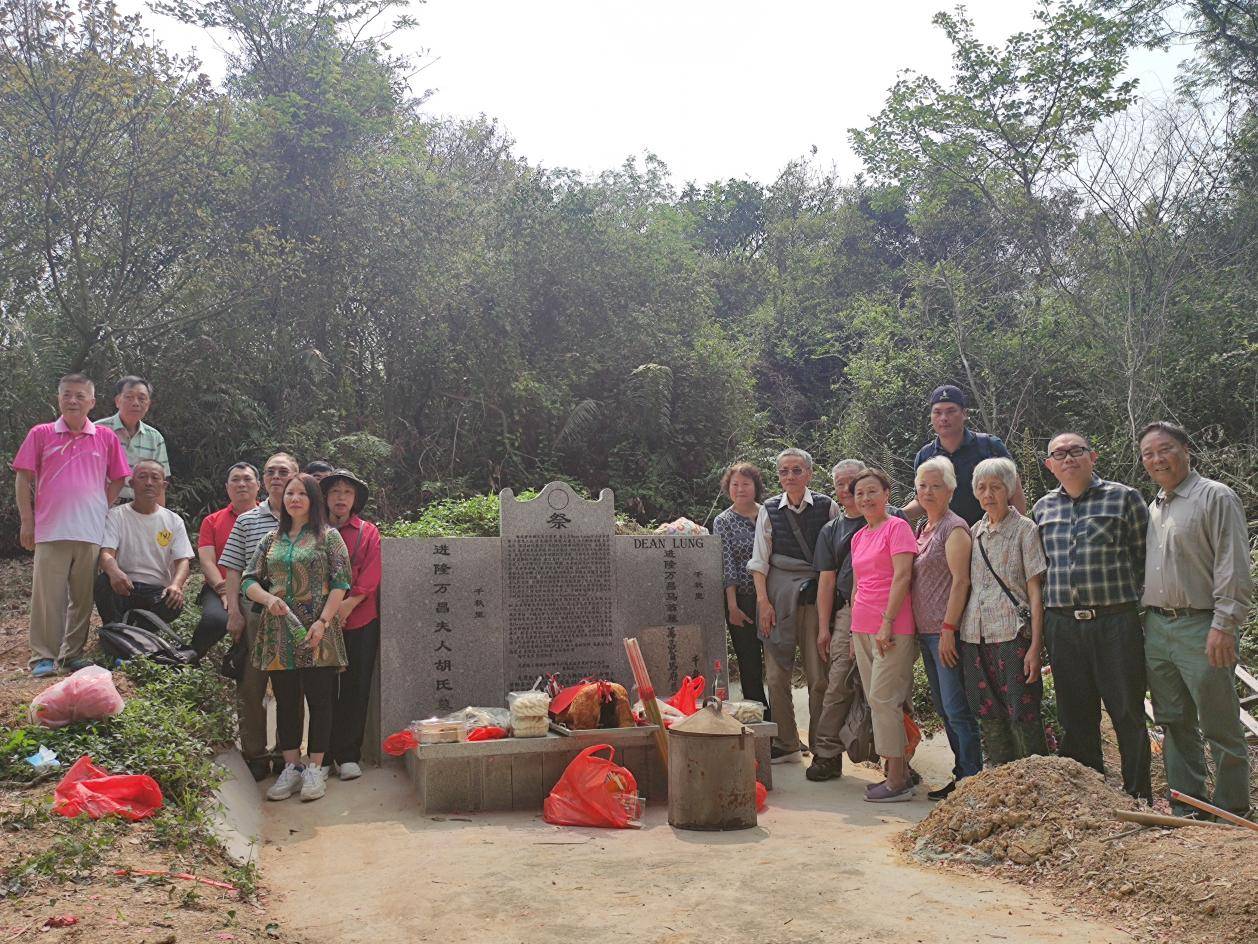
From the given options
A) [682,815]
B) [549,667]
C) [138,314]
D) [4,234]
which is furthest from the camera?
[138,314]

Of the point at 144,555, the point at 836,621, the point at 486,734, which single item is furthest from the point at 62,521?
the point at 836,621

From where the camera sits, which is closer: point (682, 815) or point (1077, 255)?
point (682, 815)

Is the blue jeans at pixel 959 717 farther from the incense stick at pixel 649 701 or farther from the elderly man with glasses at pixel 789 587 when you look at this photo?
the incense stick at pixel 649 701

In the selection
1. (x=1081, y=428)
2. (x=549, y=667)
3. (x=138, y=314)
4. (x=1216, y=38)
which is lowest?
(x=549, y=667)

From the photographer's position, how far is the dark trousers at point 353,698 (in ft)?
19.3

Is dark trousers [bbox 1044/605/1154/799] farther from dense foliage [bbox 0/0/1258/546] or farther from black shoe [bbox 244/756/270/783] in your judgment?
dense foliage [bbox 0/0/1258/546]

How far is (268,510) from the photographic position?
595 centimetres

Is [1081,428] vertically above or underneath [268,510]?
above

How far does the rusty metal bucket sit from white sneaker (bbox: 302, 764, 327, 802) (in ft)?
6.29

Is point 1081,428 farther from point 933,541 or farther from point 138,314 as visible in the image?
point 138,314

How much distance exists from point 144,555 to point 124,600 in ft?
0.95

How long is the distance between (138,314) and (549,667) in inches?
283

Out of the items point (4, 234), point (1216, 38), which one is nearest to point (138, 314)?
point (4, 234)

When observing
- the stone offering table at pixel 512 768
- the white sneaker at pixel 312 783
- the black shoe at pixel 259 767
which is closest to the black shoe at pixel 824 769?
the stone offering table at pixel 512 768
